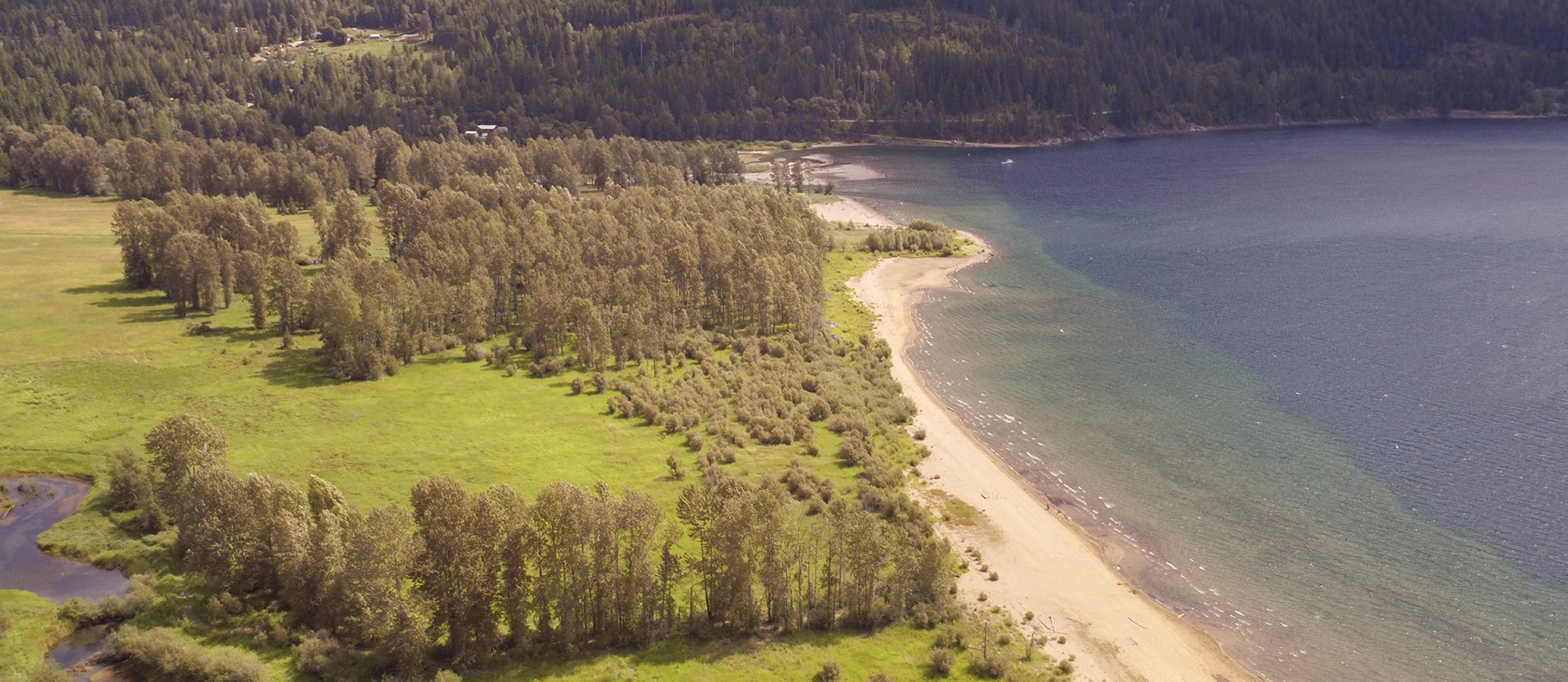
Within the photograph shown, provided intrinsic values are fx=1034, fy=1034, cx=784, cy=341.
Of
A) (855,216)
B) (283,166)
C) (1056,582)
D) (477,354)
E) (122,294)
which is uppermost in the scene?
(283,166)

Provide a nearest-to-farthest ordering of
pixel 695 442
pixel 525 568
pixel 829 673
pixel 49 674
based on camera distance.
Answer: pixel 49 674 < pixel 829 673 < pixel 525 568 < pixel 695 442

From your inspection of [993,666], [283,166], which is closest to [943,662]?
[993,666]

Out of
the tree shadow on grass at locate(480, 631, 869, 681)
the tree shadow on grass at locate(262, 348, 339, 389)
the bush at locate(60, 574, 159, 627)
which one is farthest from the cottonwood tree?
the tree shadow on grass at locate(480, 631, 869, 681)

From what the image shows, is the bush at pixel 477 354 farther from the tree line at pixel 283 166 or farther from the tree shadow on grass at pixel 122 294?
the tree line at pixel 283 166

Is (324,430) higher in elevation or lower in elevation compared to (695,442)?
higher

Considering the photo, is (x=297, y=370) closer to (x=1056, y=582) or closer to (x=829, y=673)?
(x=829, y=673)

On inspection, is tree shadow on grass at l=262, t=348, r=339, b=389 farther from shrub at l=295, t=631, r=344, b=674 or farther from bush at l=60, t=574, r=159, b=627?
shrub at l=295, t=631, r=344, b=674

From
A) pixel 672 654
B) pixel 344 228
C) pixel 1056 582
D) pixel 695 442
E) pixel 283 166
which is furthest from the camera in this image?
pixel 283 166

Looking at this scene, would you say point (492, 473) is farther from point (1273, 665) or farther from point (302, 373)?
point (1273, 665)

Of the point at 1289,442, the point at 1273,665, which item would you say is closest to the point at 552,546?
the point at 1273,665
